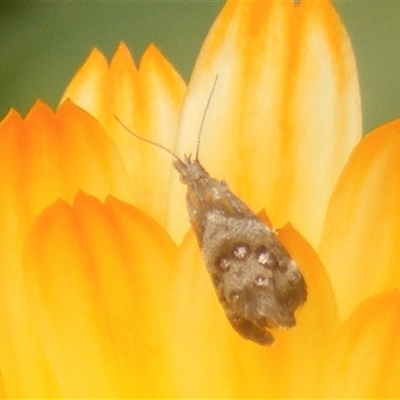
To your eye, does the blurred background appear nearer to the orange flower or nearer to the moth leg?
the orange flower

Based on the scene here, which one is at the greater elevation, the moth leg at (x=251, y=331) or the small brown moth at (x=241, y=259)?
the small brown moth at (x=241, y=259)

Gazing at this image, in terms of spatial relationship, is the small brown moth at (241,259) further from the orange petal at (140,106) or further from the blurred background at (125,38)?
the blurred background at (125,38)

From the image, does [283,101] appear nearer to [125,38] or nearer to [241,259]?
[241,259]

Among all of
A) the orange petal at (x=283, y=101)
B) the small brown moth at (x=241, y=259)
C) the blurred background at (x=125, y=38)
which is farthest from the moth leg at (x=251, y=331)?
the blurred background at (x=125, y=38)

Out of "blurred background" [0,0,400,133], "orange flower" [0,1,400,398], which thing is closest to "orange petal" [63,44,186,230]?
"orange flower" [0,1,400,398]

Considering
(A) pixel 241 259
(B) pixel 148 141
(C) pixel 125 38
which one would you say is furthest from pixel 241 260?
(C) pixel 125 38

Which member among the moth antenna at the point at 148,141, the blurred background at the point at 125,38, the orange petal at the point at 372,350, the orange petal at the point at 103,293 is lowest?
the orange petal at the point at 372,350
